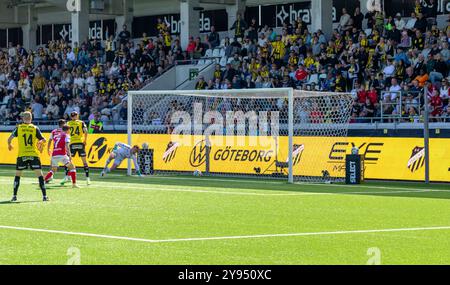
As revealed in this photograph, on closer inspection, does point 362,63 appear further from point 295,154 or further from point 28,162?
point 28,162

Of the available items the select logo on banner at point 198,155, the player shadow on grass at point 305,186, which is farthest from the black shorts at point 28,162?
the select logo on banner at point 198,155

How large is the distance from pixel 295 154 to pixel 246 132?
2.41 metres

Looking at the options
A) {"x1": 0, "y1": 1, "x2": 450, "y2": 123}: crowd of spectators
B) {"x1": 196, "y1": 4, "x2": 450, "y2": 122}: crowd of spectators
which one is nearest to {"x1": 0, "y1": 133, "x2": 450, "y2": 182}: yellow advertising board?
{"x1": 196, "y1": 4, "x2": 450, "y2": 122}: crowd of spectators

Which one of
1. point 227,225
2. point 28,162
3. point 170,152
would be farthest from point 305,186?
point 227,225

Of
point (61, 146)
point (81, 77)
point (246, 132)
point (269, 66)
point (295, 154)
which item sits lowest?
point (295, 154)

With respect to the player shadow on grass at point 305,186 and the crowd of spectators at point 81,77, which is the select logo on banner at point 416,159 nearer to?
the player shadow on grass at point 305,186

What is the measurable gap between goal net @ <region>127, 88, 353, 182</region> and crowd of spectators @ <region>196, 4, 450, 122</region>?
6.10 ft

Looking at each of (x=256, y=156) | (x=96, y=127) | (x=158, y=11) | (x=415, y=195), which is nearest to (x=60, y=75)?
(x=158, y=11)

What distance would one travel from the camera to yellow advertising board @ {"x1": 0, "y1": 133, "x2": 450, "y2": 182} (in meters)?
29.2

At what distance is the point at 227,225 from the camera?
16922 millimetres
